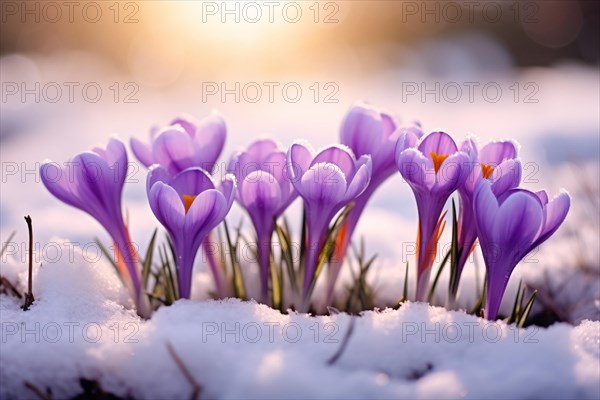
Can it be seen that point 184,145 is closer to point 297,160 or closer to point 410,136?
point 297,160

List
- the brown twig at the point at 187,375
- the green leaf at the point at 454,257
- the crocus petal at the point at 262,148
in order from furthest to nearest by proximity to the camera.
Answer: the crocus petal at the point at 262,148
the green leaf at the point at 454,257
the brown twig at the point at 187,375

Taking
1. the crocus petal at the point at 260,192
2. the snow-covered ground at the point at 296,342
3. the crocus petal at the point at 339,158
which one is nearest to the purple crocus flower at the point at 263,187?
the crocus petal at the point at 260,192

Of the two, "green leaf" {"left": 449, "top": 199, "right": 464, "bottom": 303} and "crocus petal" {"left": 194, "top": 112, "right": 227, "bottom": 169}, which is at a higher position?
"crocus petal" {"left": 194, "top": 112, "right": 227, "bottom": 169}

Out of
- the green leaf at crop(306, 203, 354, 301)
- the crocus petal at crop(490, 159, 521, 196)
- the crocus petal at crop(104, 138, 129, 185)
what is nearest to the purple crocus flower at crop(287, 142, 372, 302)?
the green leaf at crop(306, 203, 354, 301)

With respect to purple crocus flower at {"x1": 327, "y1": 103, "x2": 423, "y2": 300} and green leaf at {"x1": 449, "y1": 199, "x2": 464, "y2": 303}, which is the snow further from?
purple crocus flower at {"x1": 327, "y1": 103, "x2": 423, "y2": 300}

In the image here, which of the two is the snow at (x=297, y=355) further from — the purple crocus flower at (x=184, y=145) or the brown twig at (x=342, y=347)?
the purple crocus flower at (x=184, y=145)

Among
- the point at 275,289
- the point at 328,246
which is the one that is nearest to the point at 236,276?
the point at 275,289
